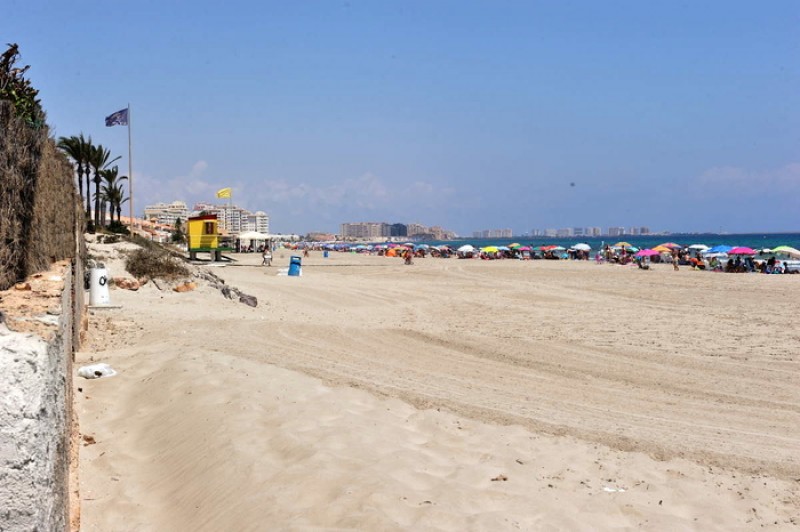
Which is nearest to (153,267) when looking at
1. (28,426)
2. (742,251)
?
(28,426)

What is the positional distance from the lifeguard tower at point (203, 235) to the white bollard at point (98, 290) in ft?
76.9

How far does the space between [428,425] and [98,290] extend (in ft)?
26.9

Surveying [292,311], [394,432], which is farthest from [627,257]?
[394,432]

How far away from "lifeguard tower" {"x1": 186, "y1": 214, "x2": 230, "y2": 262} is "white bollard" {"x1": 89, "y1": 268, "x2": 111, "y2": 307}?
23.4 m

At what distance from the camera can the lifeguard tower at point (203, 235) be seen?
115 feet

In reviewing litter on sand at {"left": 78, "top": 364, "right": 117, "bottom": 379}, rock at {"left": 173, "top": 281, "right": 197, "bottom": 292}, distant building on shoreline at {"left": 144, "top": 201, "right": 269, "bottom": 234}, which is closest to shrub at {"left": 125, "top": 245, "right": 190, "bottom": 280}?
rock at {"left": 173, "top": 281, "right": 197, "bottom": 292}

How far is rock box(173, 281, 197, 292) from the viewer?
14227 millimetres

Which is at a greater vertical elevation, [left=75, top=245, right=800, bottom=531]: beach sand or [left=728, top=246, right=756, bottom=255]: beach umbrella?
[left=728, top=246, right=756, bottom=255]: beach umbrella

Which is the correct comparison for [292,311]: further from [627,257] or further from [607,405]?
[627,257]

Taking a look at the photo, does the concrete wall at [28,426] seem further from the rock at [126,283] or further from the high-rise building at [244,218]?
the high-rise building at [244,218]

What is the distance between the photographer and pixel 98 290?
459 inches

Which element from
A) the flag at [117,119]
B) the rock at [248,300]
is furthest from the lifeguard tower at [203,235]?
the rock at [248,300]

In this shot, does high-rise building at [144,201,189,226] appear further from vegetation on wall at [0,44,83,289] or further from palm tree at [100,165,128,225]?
vegetation on wall at [0,44,83,289]

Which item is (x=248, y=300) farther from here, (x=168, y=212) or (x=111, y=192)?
(x=168, y=212)
